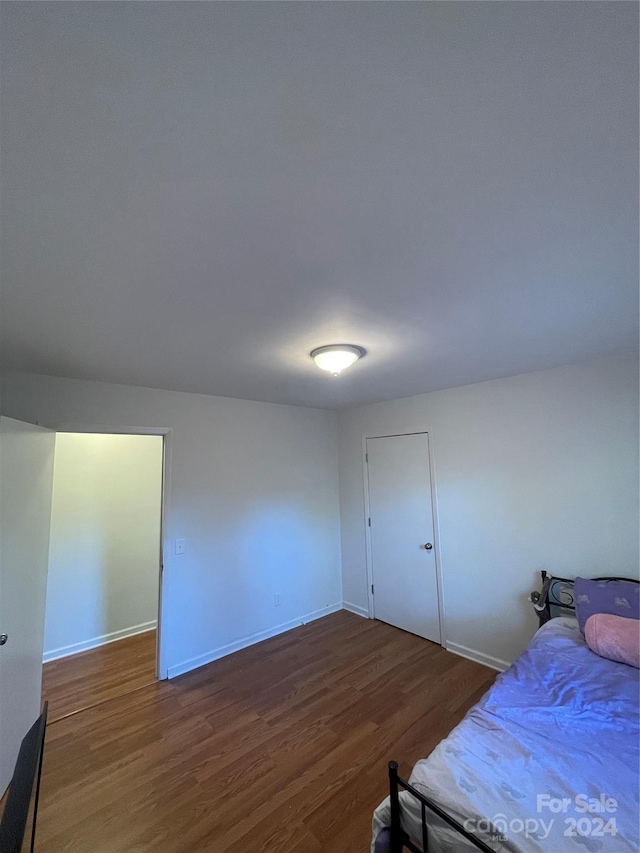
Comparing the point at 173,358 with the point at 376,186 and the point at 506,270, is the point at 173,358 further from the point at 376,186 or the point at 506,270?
the point at 506,270

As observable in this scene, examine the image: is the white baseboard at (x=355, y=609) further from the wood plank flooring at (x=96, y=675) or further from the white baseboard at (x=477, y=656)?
the wood plank flooring at (x=96, y=675)

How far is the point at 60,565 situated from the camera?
133 inches

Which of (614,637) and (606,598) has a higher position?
(606,598)

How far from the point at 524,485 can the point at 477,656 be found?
1.57 m

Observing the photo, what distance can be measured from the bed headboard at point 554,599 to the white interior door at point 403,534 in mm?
969

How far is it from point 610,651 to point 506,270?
2.12 m

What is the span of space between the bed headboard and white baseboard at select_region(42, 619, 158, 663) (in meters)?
3.55

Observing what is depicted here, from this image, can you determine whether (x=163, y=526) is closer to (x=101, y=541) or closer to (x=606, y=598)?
(x=101, y=541)

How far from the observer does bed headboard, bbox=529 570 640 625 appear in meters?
2.53

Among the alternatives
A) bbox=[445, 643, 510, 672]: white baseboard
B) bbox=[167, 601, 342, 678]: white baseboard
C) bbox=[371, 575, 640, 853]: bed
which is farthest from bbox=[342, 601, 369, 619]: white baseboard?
bbox=[371, 575, 640, 853]: bed

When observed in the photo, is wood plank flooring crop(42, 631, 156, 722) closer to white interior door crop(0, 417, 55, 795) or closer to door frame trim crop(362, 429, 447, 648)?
white interior door crop(0, 417, 55, 795)

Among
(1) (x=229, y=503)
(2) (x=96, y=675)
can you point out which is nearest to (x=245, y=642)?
(2) (x=96, y=675)

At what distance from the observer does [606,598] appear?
216 cm

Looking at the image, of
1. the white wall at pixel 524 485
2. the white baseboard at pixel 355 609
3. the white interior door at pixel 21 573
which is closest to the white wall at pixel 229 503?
the white baseboard at pixel 355 609
